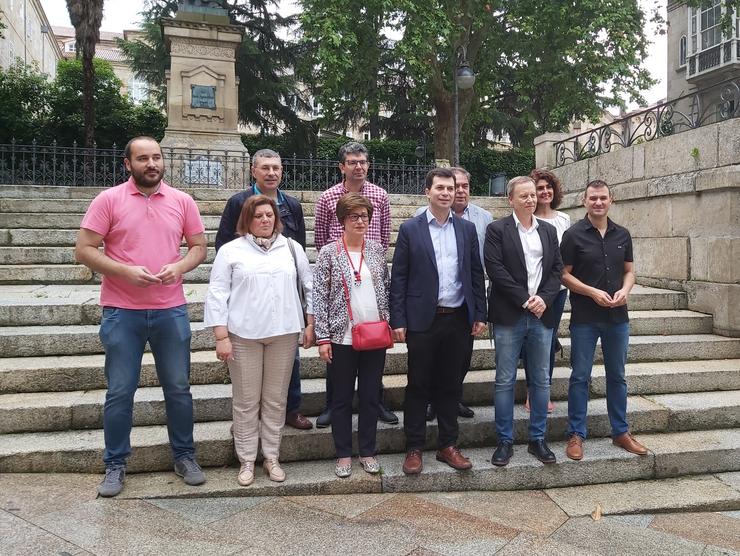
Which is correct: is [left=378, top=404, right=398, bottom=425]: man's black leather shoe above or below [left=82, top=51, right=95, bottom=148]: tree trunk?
below

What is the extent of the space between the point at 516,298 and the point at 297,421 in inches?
70.6

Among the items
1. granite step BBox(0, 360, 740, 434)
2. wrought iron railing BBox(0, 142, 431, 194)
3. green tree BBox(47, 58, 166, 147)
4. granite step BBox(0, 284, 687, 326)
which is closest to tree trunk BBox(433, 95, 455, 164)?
wrought iron railing BBox(0, 142, 431, 194)

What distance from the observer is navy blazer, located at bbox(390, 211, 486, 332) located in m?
3.72

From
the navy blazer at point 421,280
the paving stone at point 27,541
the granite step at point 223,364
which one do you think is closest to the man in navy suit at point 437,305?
the navy blazer at point 421,280

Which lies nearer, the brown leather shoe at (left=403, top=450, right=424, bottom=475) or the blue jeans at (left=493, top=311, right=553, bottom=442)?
the brown leather shoe at (left=403, top=450, right=424, bottom=475)

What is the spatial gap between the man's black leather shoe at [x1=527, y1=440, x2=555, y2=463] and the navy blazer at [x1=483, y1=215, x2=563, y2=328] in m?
0.85

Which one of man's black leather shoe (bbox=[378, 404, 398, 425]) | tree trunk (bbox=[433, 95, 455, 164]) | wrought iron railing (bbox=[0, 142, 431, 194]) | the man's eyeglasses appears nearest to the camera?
the man's eyeglasses

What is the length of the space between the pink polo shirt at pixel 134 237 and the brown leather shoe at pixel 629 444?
10.9 feet

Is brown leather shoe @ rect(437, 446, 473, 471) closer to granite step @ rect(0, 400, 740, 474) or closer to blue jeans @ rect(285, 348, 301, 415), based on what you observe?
granite step @ rect(0, 400, 740, 474)

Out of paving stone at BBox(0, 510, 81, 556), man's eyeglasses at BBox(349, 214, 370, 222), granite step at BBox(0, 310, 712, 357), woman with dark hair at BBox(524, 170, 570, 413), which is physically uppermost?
woman with dark hair at BBox(524, 170, 570, 413)

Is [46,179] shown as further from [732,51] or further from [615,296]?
[732,51]

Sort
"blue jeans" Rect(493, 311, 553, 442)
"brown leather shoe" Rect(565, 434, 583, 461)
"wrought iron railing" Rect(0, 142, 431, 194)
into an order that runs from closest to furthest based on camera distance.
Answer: "blue jeans" Rect(493, 311, 553, 442), "brown leather shoe" Rect(565, 434, 583, 461), "wrought iron railing" Rect(0, 142, 431, 194)

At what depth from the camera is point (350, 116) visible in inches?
836

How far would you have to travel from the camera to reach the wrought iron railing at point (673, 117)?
6.33 metres
